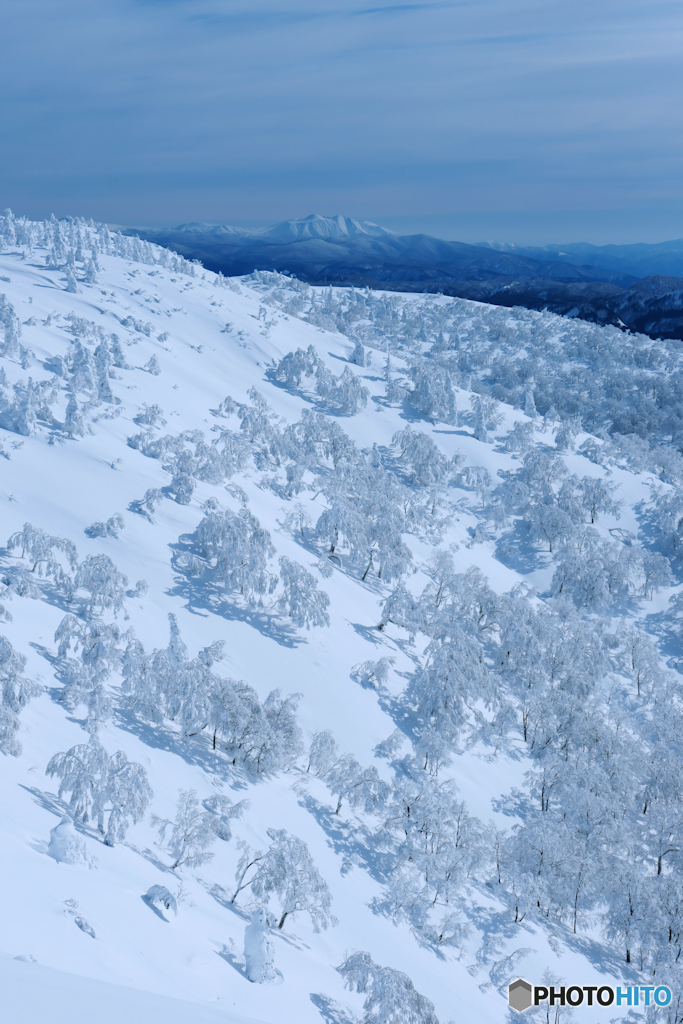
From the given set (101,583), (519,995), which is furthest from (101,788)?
(519,995)

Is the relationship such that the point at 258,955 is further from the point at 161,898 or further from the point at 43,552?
the point at 43,552

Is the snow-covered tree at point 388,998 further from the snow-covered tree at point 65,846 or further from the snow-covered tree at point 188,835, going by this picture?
the snow-covered tree at point 65,846

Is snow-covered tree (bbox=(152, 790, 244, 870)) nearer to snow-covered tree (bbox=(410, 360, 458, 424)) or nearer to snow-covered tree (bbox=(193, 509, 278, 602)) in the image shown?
snow-covered tree (bbox=(193, 509, 278, 602))

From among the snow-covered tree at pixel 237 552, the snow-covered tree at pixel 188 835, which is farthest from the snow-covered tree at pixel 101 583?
the snow-covered tree at pixel 188 835

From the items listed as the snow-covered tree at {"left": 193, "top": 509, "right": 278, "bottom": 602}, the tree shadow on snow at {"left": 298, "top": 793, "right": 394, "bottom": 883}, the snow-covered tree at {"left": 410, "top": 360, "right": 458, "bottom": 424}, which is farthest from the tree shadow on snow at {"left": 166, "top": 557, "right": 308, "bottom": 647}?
the snow-covered tree at {"left": 410, "top": 360, "right": 458, "bottom": 424}

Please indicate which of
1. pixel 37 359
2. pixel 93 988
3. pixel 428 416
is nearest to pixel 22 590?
pixel 93 988

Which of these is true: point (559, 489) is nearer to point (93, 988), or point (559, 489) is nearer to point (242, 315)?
point (242, 315)
